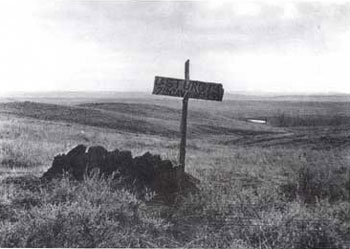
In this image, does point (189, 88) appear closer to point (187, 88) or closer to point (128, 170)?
point (187, 88)

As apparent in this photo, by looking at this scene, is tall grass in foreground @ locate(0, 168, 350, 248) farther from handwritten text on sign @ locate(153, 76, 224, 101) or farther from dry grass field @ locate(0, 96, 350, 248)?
handwritten text on sign @ locate(153, 76, 224, 101)

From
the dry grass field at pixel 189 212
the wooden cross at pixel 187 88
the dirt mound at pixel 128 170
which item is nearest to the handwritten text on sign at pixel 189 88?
the wooden cross at pixel 187 88

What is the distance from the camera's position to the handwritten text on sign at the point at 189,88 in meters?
6.88

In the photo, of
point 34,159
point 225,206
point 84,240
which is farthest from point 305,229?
point 34,159

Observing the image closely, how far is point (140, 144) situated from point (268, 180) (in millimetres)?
7757

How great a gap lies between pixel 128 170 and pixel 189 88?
1521mm

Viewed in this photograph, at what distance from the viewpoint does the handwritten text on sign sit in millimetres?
6875

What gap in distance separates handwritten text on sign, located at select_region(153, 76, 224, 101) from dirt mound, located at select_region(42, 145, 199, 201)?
3.52ft

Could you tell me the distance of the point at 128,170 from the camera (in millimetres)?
6805

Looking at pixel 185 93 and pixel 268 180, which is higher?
pixel 185 93

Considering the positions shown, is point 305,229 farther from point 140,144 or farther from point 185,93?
point 140,144

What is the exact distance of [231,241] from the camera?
5.38 meters

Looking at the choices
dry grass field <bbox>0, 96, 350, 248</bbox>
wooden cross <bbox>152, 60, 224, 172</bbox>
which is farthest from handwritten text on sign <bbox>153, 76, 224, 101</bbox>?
dry grass field <bbox>0, 96, 350, 248</bbox>

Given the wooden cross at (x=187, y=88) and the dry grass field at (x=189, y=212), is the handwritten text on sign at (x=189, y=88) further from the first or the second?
the dry grass field at (x=189, y=212)
